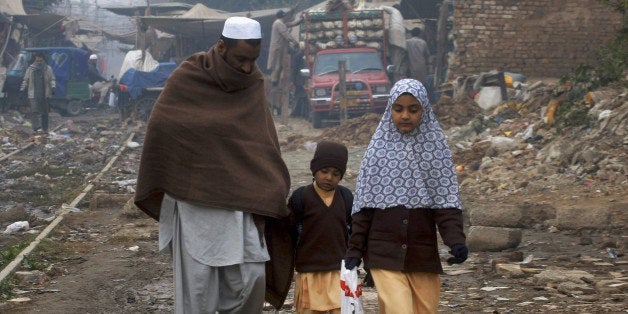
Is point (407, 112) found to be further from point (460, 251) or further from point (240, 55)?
point (240, 55)

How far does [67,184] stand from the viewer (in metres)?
15.6

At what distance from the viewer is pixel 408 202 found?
461 centimetres

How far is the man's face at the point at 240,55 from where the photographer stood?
4809 millimetres

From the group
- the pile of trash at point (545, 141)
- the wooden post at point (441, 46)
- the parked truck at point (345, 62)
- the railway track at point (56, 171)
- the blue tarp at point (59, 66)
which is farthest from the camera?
the blue tarp at point (59, 66)

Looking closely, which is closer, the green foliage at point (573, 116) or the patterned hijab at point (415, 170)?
the patterned hijab at point (415, 170)

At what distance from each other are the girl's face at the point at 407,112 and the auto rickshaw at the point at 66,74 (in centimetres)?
2690

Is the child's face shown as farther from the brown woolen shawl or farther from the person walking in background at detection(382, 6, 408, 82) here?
the person walking in background at detection(382, 6, 408, 82)

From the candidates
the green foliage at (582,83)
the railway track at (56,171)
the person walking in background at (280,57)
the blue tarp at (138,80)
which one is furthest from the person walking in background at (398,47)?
the green foliage at (582,83)

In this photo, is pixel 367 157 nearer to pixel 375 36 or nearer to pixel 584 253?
pixel 584 253

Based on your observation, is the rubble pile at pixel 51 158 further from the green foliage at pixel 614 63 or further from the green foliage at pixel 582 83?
the green foliage at pixel 614 63

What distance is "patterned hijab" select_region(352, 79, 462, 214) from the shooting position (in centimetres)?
461

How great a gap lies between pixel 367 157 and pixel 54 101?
90.1ft

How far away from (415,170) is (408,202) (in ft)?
0.47

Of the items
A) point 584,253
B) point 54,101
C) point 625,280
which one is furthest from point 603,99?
point 54,101
